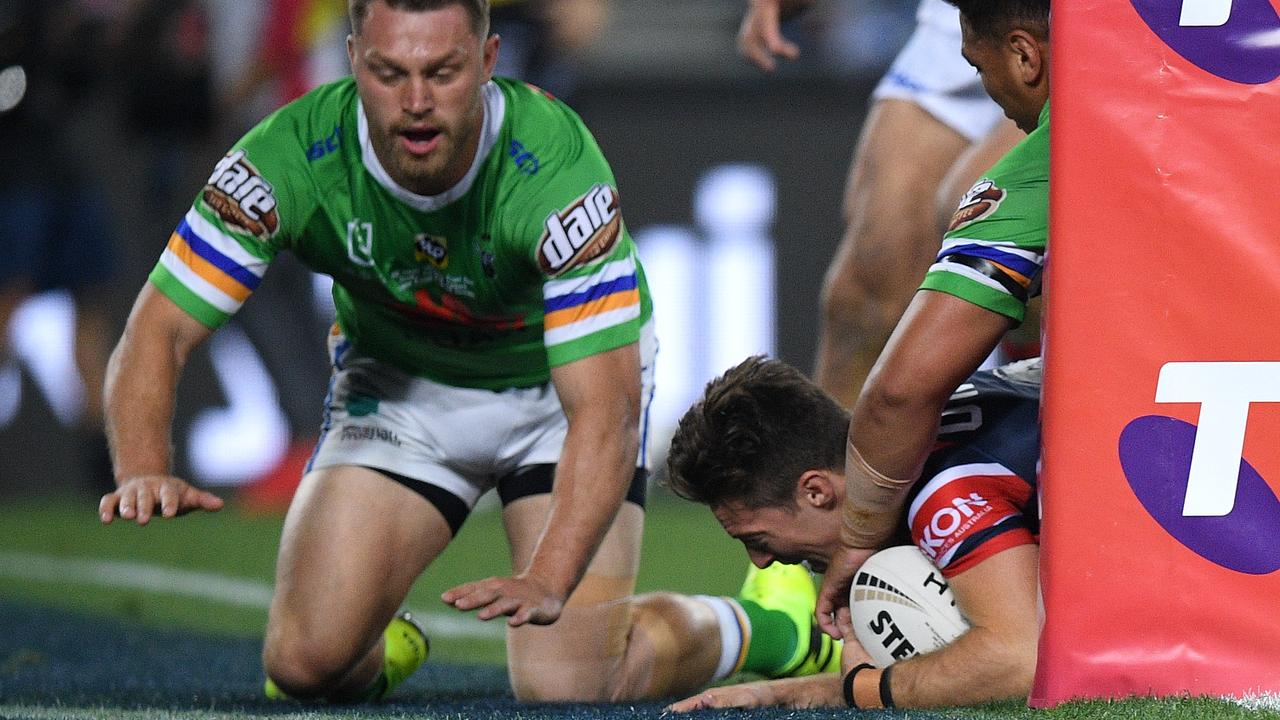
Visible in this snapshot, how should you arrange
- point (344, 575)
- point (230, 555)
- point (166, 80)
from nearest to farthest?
point (344, 575) → point (230, 555) → point (166, 80)

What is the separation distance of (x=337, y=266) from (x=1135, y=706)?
6.55 ft

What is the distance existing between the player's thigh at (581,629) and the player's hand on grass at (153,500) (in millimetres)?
1024

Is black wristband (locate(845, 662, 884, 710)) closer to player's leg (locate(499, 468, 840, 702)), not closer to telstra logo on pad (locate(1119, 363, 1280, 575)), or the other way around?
telstra logo on pad (locate(1119, 363, 1280, 575))

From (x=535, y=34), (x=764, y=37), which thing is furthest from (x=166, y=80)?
(x=764, y=37)

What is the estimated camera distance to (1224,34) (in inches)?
104

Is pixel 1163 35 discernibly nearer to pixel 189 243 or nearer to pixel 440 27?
pixel 440 27

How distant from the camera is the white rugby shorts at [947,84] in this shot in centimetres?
466

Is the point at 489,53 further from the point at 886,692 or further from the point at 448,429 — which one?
the point at 886,692

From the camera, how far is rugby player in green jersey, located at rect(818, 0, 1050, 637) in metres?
2.80

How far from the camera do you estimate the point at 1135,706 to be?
8.56 ft

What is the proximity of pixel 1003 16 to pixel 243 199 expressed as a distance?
5.18 ft

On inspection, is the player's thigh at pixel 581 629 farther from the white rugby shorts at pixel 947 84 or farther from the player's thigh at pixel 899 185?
the white rugby shorts at pixel 947 84

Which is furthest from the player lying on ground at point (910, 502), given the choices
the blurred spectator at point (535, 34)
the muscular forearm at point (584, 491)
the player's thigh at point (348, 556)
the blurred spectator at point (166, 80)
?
the blurred spectator at point (166, 80)

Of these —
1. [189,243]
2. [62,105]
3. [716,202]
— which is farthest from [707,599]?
[62,105]
